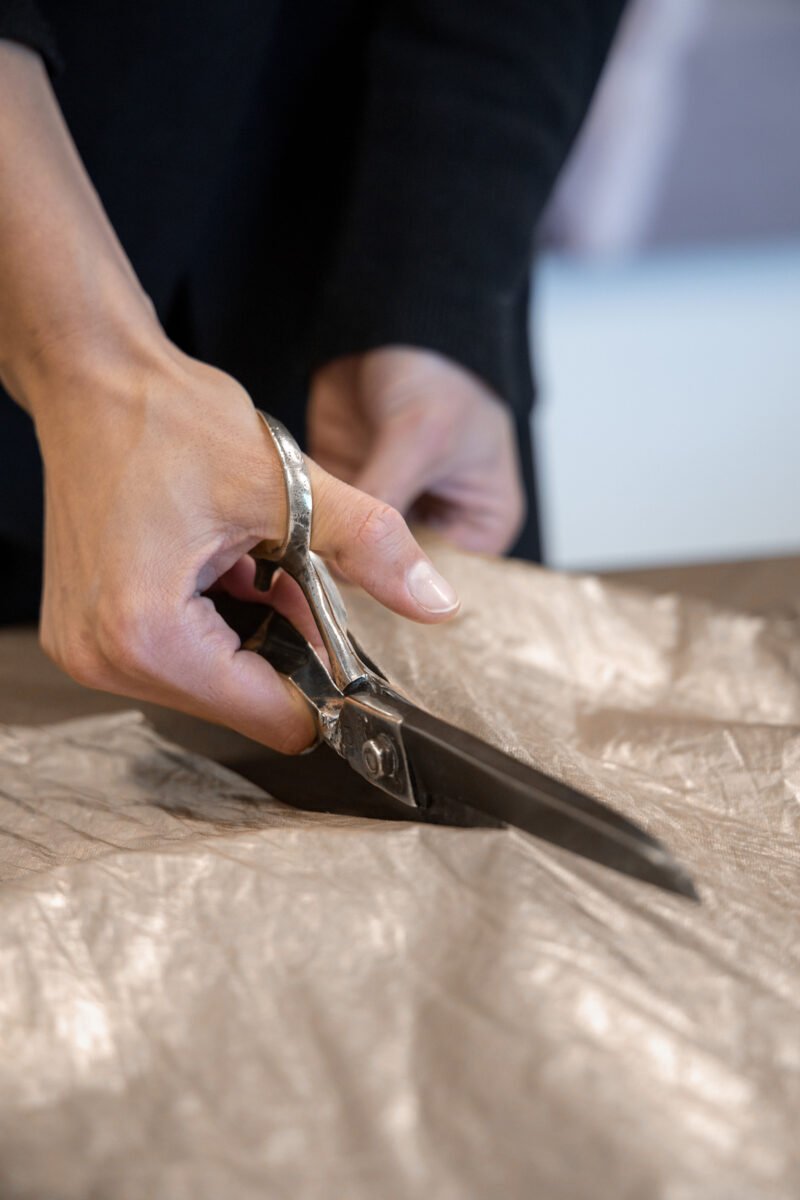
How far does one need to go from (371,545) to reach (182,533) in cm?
8

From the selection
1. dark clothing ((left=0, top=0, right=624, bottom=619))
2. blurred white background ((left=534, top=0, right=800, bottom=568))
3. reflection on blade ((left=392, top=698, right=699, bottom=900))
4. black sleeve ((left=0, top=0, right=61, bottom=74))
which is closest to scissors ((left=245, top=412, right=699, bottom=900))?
reflection on blade ((left=392, top=698, right=699, bottom=900))

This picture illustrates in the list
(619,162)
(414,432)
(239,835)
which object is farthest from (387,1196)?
(619,162)

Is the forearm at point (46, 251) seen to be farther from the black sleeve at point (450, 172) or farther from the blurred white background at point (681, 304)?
the blurred white background at point (681, 304)

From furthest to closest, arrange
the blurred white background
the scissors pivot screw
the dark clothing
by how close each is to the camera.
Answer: the blurred white background → the dark clothing → the scissors pivot screw

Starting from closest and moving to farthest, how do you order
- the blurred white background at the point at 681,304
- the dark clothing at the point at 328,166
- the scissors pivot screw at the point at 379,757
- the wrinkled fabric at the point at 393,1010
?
1. the wrinkled fabric at the point at 393,1010
2. the scissors pivot screw at the point at 379,757
3. the dark clothing at the point at 328,166
4. the blurred white background at the point at 681,304

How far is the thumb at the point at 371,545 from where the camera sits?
18.9 inches

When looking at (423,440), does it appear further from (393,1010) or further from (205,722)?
(393,1010)

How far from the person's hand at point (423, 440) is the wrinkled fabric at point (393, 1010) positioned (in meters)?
0.32

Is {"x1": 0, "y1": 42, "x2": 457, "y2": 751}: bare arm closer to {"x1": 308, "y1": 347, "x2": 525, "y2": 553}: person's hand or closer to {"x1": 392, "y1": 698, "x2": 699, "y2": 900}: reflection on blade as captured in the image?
{"x1": 392, "y1": 698, "x2": 699, "y2": 900}: reflection on blade

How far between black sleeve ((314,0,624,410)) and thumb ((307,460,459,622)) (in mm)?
335

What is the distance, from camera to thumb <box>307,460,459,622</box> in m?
0.48

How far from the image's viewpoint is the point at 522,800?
0.39m

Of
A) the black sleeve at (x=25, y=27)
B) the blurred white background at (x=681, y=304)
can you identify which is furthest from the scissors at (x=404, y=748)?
the blurred white background at (x=681, y=304)

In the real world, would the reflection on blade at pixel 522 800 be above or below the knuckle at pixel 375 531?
below
